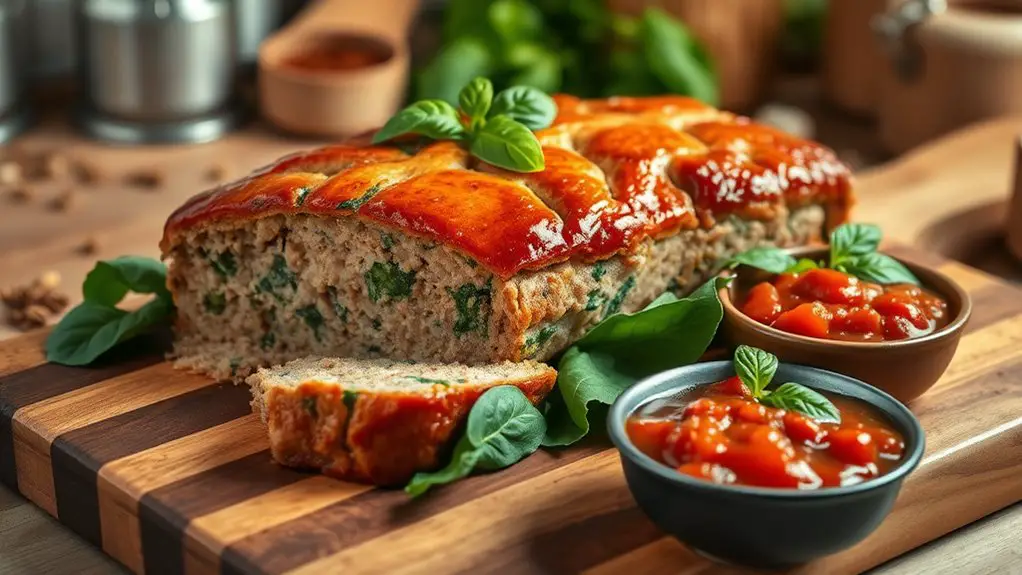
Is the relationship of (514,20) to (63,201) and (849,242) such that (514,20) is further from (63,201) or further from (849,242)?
(849,242)

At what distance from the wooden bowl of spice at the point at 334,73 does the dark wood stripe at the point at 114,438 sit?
2.77 metres

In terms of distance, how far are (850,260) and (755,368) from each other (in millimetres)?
960

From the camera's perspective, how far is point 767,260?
15.2ft

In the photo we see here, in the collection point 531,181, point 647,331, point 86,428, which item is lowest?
point 86,428

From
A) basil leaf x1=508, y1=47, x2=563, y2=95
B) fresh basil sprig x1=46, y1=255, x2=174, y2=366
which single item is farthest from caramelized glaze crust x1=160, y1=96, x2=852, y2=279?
basil leaf x1=508, y1=47, x2=563, y2=95

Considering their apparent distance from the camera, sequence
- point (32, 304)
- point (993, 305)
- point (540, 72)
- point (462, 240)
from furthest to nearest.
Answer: point (540, 72) → point (32, 304) → point (993, 305) → point (462, 240)

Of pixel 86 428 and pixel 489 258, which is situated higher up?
pixel 489 258

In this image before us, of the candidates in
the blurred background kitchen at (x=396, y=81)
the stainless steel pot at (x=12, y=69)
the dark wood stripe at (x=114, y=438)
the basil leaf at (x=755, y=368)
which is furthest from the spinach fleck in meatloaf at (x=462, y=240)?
the stainless steel pot at (x=12, y=69)

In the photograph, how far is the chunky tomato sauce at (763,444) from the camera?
3.49 meters

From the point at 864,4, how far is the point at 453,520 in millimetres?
5158

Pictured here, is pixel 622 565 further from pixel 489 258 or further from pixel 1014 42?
pixel 1014 42

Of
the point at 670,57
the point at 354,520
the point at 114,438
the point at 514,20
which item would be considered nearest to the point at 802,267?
the point at 354,520

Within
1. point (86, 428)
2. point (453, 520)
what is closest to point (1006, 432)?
point (453, 520)

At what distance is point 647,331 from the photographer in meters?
4.37
